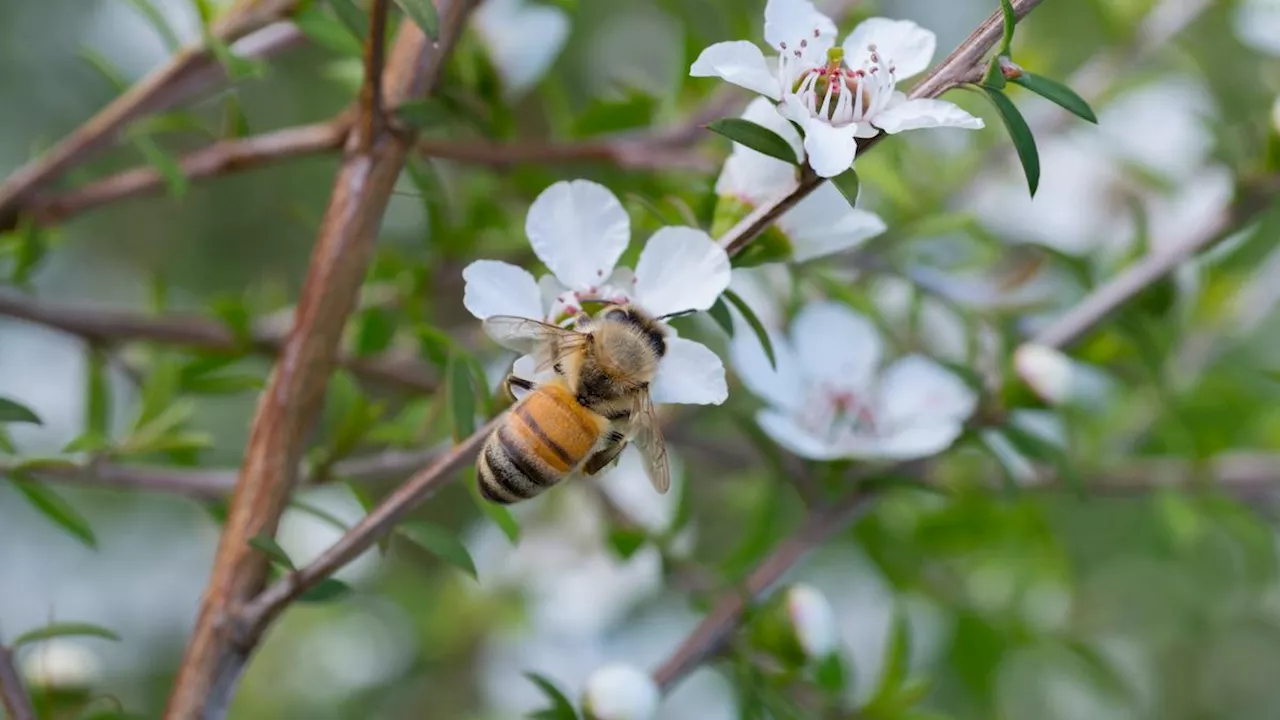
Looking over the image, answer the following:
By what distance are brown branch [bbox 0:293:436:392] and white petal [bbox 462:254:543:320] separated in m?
0.34

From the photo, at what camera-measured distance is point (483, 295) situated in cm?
66

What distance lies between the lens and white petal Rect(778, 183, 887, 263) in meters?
0.71

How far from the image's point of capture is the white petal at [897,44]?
2.15 ft

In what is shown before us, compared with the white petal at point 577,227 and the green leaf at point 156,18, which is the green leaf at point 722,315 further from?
the green leaf at point 156,18

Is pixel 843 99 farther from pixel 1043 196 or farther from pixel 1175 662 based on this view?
pixel 1175 662

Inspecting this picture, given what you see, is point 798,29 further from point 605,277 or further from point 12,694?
point 12,694

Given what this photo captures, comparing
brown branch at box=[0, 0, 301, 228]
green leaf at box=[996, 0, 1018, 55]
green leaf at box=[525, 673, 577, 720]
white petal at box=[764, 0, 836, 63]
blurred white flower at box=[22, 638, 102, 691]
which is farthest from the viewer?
blurred white flower at box=[22, 638, 102, 691]

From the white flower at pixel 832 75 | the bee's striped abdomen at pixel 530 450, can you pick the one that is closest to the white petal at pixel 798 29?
the white flower at pixel 832 75

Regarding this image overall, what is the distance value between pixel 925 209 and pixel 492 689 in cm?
91

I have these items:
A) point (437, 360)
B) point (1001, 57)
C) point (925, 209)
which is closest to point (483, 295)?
point (437, 360)

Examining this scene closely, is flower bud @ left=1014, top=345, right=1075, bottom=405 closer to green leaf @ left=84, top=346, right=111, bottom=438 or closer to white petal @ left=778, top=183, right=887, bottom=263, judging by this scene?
white petal @ left=778, top=183, right=887, bottom=263

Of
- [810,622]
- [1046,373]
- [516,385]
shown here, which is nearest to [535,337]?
[516,385]

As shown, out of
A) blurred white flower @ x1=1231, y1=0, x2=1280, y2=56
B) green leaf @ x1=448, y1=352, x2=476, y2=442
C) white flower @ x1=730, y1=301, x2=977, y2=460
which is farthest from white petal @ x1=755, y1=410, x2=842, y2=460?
blurred white flower @ x1=1231, y1=0, x2=1280, y2=56

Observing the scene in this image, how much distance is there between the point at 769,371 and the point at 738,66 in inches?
15.4
